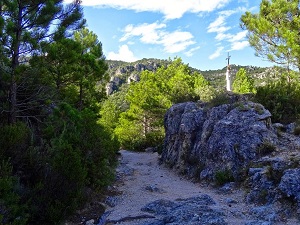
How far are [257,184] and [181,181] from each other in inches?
147

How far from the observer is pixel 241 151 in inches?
391

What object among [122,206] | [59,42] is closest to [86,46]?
[59,42]

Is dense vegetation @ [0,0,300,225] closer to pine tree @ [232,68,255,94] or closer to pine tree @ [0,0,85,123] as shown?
pine tree @ [0,0,85,123]

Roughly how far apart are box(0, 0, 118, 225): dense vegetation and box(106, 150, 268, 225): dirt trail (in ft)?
3.23

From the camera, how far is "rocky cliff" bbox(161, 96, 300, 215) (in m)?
7.53

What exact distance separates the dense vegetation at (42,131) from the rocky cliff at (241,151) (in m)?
3.76

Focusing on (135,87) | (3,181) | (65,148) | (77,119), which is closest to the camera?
(3,181)

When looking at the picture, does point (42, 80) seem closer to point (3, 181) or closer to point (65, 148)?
point (65, 148)

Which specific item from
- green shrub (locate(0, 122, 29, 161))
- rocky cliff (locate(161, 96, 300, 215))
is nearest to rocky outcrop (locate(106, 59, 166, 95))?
rocky cliff (locate(161, 96, 300, 215))

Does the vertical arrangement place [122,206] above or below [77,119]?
below

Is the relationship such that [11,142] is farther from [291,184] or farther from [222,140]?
[222,140]

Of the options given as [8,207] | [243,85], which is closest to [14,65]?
[8,207]

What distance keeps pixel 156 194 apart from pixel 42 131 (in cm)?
400

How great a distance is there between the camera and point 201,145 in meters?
11.9
